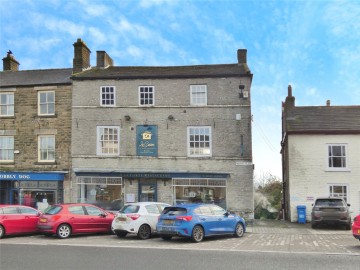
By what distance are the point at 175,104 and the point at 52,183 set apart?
8.82 m

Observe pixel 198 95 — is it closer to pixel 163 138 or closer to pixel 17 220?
pixel 163 138

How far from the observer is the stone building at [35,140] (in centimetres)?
2625

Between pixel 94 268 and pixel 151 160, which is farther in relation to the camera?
pixel 151 160

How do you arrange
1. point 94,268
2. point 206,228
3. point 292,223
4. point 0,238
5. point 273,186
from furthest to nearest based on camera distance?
point 273,186 → point 292,223 → point 0,238 → point 206,228 → point 94,268

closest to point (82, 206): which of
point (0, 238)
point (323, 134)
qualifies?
point (0, 238)

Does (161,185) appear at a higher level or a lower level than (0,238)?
higher

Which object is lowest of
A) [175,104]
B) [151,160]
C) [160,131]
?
[151,160]

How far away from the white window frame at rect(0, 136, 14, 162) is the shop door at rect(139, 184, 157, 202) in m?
8.40

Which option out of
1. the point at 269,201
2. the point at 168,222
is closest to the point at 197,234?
the point at 168,222

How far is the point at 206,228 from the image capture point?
1655 cm

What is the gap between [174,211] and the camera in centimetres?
1659

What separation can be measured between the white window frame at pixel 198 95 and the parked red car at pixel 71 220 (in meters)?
9.57

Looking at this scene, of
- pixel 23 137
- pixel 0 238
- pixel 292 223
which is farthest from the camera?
pixel 23 137

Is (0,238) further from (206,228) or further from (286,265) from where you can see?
(286,265)
